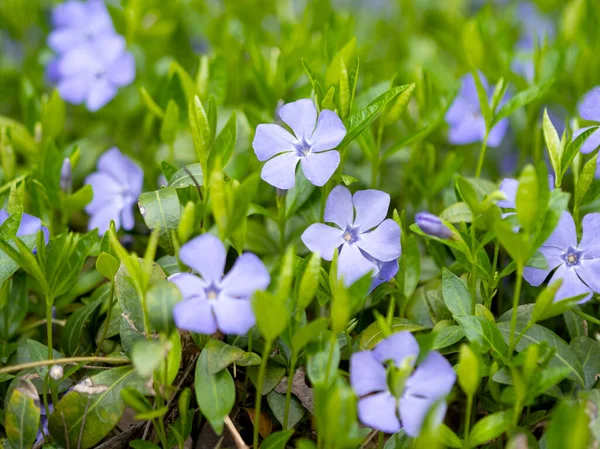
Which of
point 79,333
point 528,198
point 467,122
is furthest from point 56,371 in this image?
point 467,122

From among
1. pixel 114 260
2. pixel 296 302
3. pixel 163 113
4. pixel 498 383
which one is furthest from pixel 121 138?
pixel 498 383

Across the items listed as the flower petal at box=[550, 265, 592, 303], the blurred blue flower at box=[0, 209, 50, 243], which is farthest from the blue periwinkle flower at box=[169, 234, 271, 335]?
the flower petal at box=[550, 265, 592, 303]

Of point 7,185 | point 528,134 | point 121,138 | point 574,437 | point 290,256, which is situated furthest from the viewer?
point 121,138

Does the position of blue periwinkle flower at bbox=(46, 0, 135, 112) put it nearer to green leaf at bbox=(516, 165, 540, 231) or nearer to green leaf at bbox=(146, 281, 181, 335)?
green leaf at bbox=(146, 281, 181, 335)

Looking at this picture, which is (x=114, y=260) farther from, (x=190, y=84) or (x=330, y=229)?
(x=190, y=84)

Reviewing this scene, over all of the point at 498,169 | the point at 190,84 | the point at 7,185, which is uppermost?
the point at 190,84

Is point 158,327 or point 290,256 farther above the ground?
point 290,256
